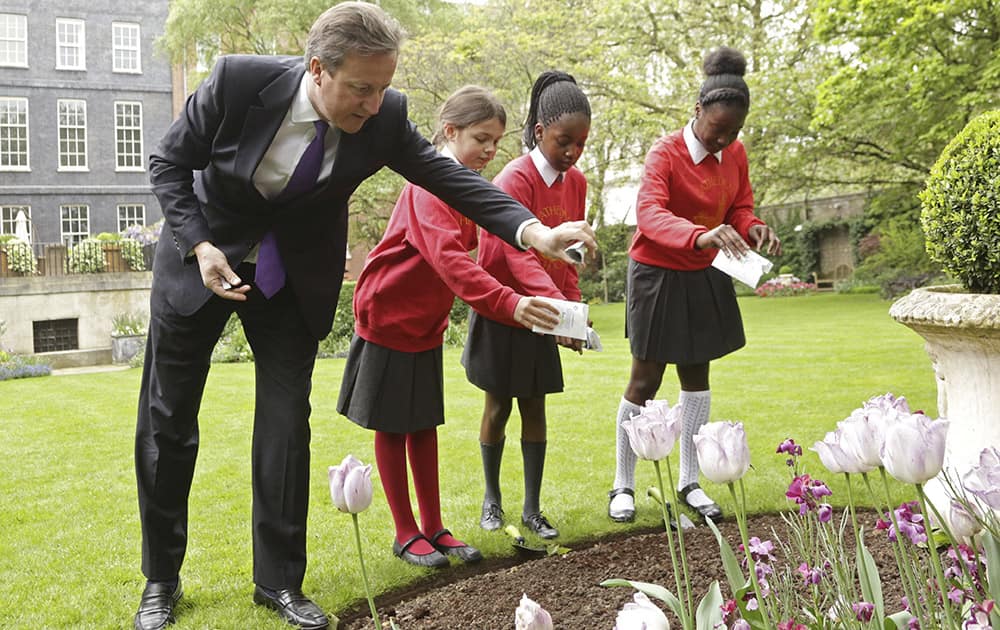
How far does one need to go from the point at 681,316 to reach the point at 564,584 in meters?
1.33

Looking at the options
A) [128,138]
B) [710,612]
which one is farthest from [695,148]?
[128,138]


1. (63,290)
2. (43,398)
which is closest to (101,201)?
(63,290)

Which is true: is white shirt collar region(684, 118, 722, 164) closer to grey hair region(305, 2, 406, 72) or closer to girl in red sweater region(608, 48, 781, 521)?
girl in red sweater region(608, 48, 781, 521)

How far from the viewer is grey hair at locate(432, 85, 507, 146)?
327 centimetres

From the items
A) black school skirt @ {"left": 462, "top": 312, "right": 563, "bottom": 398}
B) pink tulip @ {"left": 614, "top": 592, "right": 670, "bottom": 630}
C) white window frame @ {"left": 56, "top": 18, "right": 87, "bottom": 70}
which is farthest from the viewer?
white window frame @ {"left": 56, "top": 18, "right": 87, "bottom": 70}

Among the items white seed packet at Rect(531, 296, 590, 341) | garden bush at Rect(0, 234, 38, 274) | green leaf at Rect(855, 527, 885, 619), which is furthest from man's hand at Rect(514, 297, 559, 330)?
garden bush at Rect(0, 234, 38, 274)

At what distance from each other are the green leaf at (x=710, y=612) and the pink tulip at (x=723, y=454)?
0.18 m

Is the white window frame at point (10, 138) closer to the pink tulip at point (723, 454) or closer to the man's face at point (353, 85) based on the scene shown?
the man's face at point (353, 85)

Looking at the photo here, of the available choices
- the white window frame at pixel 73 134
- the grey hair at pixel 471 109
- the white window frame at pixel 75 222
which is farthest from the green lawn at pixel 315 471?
the white window frame at pixel 73 134

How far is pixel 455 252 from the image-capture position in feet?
10.0

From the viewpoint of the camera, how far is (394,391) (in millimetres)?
3250

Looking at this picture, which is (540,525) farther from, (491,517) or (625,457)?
(625,457)

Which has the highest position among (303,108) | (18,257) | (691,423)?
(303,108)

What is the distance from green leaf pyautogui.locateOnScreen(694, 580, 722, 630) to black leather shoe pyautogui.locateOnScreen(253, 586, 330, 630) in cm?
150
